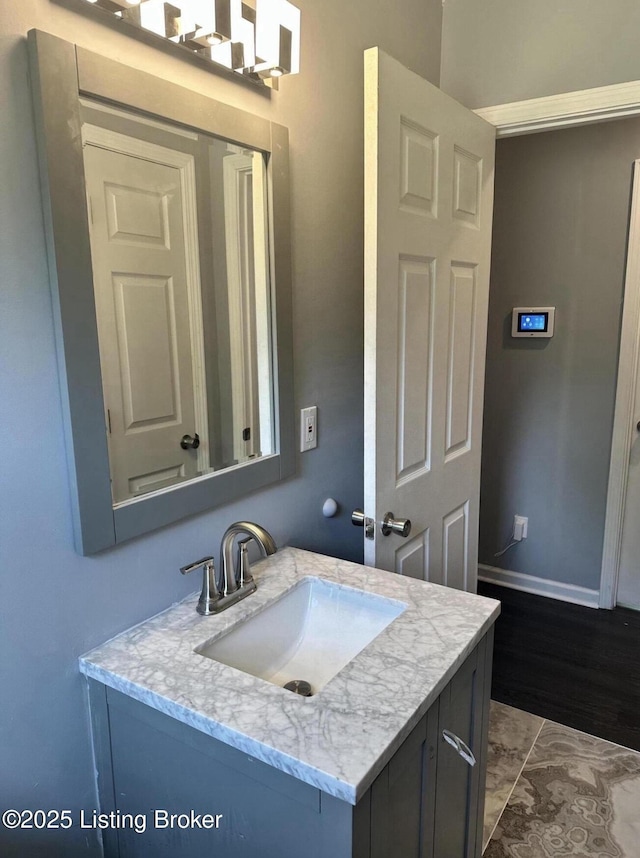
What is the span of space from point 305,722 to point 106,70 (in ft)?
3.57

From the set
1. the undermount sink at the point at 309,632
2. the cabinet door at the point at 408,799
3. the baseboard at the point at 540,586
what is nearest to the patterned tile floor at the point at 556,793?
the cabinet door at the point at 408,799

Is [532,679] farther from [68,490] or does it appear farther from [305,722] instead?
[68,490]

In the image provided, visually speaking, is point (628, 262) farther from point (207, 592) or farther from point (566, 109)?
point (207, 592)

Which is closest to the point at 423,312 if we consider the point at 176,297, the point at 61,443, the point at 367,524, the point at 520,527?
the point at 367,524

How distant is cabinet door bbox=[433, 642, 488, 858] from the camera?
1.15 m

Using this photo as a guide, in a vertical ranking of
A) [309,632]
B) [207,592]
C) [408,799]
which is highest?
[207,592]

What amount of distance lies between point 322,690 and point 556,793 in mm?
1301

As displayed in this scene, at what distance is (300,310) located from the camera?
61.6 inches

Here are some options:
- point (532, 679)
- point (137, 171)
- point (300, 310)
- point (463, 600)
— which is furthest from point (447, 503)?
point (137, 171)

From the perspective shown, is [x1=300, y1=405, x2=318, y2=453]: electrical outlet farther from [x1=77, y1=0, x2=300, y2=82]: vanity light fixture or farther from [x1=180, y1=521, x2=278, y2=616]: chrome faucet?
[x1=77, y1=0, x2=300, y2=82]: vanity light fixture

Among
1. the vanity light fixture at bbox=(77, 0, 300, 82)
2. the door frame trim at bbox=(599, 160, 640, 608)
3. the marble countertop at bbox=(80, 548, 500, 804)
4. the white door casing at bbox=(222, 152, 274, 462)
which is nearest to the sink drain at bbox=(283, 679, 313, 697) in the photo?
the marble countertop at bbox=(80, 548, 500, 804)

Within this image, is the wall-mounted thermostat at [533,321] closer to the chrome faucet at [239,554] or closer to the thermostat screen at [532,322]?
Answer: the thermostat screen at [532,322]

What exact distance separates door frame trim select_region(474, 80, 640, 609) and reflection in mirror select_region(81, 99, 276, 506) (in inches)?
37.8

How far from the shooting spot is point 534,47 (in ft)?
5.92
